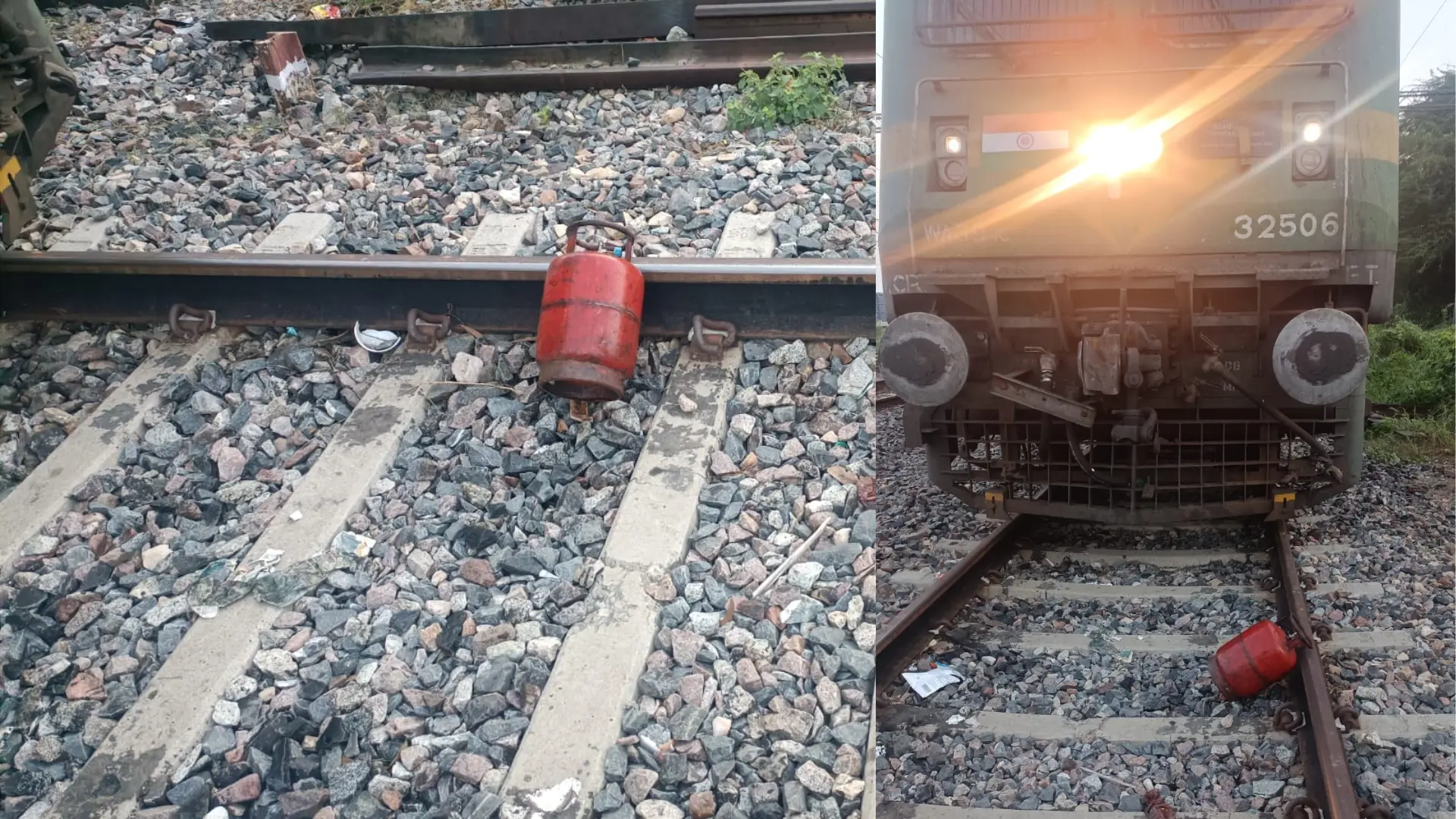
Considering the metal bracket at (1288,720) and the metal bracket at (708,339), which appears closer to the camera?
the metal bracket at (1288,720)

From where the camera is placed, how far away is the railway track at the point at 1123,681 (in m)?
2.79

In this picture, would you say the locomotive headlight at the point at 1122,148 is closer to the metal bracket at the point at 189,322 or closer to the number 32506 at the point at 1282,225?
the number 32506 at the point at 1282,225

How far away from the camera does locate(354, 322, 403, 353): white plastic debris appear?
4.80 metres

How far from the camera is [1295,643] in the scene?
10.4ft

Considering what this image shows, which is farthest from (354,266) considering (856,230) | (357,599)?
(856,230)

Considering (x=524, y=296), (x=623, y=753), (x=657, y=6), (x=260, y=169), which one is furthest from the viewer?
(x=657, y=6)

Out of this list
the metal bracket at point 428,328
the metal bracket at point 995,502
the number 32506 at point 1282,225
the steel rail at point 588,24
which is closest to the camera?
the number 32506 at point 1282,225

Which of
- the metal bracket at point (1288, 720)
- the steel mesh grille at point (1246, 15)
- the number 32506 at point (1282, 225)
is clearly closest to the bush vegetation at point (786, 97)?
the steel mesh grille at point (1246, 15)

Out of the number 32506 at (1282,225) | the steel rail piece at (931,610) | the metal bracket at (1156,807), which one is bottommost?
the steel rail piece at (931,610)

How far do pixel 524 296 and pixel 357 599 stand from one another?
1614 millimetres

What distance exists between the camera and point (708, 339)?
452 cm

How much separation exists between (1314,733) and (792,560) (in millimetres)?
1535

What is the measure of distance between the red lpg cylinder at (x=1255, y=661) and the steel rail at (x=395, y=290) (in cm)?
184

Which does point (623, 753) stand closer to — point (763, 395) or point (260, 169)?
point (763, 395)
